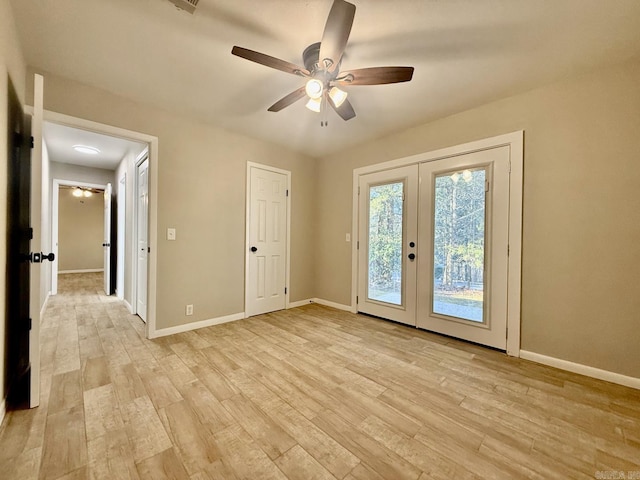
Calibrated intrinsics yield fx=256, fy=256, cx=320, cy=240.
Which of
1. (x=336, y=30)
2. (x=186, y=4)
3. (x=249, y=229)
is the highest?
(x=186, y=4)

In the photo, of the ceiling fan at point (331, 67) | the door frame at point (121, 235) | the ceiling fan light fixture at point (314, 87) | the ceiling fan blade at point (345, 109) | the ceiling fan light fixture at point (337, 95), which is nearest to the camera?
the ceiling fan at point (331, 67)

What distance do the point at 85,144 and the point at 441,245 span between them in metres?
5.32

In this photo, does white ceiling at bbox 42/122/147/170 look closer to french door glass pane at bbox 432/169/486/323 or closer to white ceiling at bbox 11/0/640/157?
white ceiling at bbox 11/0/640/157

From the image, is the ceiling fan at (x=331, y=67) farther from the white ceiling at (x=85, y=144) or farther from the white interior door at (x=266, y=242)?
the white ceiling at (x=85, y=144)

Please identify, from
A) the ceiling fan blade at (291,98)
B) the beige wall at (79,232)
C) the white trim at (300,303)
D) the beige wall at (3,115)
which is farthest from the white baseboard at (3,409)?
the beige wall at (79,232)

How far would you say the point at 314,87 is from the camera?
5.90 ft

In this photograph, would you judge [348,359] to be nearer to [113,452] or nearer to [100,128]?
[113,452]

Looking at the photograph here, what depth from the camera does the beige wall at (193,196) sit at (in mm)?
2498

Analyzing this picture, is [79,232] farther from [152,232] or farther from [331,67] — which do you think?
[331,67]

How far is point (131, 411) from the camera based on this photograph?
161cm

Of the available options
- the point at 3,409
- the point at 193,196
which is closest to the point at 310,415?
the point at 3,409

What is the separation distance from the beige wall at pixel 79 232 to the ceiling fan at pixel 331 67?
28.8 feet

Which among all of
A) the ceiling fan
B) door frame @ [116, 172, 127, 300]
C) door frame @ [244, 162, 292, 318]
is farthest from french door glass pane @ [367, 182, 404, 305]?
door frame @ [116, 172, 127, 300]

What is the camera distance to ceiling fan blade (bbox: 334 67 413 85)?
65.3 inches
